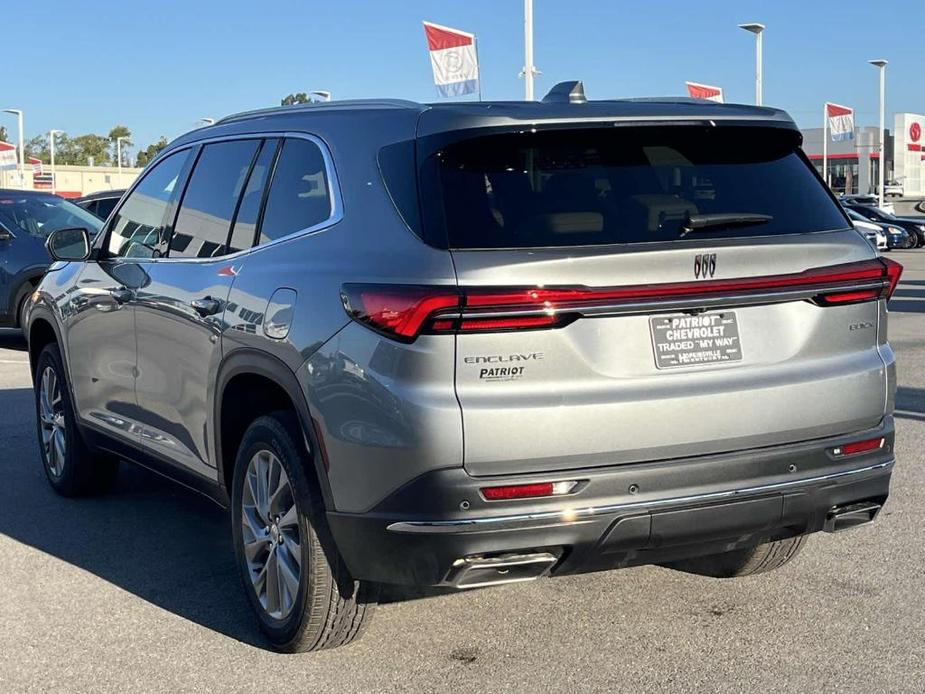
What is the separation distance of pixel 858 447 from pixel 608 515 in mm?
990

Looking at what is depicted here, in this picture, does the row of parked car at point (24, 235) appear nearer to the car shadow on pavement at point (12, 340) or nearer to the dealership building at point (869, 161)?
the car shadow on pavement at point (12, 340)

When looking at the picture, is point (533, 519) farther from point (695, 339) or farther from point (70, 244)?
point (70, 244)

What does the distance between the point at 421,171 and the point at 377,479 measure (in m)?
0.96

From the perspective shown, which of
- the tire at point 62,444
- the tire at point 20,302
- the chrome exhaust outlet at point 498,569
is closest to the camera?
the chrome exhaust outlet at point 498,569

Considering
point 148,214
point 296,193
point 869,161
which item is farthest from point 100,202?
point 869,161

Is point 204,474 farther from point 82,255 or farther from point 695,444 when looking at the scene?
point 695,444

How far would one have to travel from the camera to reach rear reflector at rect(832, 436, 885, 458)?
416 cm

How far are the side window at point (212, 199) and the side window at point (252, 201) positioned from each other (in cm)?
7

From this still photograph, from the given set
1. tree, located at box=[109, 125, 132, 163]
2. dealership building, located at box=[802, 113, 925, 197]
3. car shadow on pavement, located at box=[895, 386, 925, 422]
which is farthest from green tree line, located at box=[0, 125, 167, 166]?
car shadow on pavement, located at box=[895, 386, 925, 422]

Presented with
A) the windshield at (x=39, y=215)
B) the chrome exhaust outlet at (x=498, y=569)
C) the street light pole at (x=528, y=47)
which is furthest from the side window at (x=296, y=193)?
the street light pole at (x=528, y=47)

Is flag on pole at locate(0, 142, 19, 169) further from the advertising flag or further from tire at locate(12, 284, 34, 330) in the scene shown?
tire at locate(12, 284, 34, 330)

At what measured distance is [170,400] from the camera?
5.27 metres

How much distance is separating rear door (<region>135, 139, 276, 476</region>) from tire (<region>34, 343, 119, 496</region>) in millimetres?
1220

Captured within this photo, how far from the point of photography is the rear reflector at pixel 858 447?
416cm
